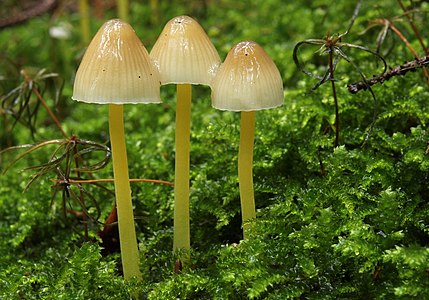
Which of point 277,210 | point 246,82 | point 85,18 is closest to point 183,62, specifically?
point 246,82

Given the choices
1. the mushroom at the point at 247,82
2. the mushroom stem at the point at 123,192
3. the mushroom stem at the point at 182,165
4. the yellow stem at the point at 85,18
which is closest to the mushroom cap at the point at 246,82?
the mushroom at the point at 247,82

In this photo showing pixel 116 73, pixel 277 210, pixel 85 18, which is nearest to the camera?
pixel 116 73

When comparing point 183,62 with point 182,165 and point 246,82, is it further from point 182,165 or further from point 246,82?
point 182,165

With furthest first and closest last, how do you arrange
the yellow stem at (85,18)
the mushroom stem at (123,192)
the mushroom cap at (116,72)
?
the yellow stem at (85,18) → the mushroom stem at (123,192) → the mushroom cap at (116,72)

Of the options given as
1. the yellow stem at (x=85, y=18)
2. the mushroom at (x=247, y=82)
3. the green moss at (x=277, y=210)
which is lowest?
the green moss at (x=277, y=210)

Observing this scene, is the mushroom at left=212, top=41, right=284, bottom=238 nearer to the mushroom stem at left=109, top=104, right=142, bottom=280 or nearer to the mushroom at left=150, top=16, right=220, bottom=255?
the mushroom at left=150, top=16, right=220, bottom=255

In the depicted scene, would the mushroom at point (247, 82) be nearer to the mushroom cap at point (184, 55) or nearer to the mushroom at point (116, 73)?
the mushroom cap at point (184, 55)
